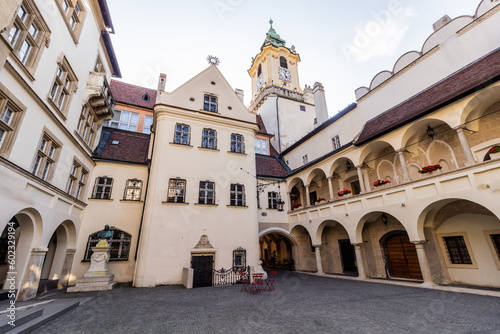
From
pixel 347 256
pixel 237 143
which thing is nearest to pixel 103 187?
pixel 237 143

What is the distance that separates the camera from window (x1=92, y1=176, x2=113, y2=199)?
14719 millimetres

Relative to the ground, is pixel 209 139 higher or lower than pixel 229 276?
higher

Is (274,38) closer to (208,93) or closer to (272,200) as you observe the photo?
(208,93)

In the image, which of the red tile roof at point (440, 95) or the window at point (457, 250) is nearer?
the red tile roof at point (440, 95)

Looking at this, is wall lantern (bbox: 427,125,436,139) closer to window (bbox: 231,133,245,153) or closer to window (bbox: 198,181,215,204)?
window (bbox: 231,133,245,153)

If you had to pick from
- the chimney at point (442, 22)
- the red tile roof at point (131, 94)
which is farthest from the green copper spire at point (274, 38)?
the chimney at point (442, 22)

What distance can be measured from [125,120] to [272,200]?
564 inches

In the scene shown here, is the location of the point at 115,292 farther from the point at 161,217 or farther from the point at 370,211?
the point at 370,211

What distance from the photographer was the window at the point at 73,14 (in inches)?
410

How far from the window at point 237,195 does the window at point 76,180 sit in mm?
8964

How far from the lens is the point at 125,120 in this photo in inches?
784

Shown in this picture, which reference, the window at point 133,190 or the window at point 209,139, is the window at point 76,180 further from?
the window at point 209,139

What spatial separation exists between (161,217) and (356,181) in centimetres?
1366

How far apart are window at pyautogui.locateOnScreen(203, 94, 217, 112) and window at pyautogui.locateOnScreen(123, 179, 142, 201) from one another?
6.99 metres
